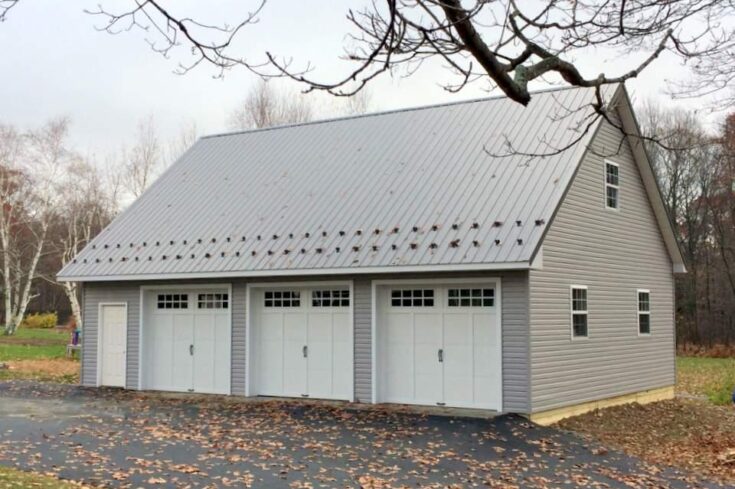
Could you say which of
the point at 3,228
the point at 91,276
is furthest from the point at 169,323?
the point at 3,228

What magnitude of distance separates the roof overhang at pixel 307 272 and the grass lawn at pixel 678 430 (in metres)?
3.11

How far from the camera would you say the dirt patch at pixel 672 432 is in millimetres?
12141

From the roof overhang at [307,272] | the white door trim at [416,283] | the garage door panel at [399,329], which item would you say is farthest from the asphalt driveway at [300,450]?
the roof overhang at [307,272]

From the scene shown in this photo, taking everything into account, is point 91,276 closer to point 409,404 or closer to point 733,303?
point 409,404

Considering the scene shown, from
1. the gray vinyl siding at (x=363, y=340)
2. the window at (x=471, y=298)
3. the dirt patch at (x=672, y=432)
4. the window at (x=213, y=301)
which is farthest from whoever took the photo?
the window at (x=213, y=301)

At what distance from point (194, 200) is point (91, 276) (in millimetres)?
3020

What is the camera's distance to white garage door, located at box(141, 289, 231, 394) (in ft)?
57.5

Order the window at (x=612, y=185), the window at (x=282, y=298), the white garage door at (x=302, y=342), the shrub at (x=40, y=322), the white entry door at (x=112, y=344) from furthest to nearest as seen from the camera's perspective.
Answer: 1. the shrub at (x=40, y=322)
2. the white entry door at (x=112, y=344)
3. the window at (x=612, y=185)
4. the window at (x=282, y=298)
5. the white garage door at (x=302, y=342)

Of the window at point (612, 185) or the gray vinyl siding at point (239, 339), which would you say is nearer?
the gray vinyl siding at point (239, 339)

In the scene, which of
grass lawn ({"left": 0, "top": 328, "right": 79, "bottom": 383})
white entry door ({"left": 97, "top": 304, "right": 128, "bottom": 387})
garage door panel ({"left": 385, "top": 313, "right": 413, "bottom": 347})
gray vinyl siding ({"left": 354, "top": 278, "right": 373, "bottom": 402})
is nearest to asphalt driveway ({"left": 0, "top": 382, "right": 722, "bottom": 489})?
gray vinyl siding ({"left": 354, "top": 278, "right": 373, "bottom": 402})

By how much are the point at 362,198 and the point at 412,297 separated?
266 centimetres

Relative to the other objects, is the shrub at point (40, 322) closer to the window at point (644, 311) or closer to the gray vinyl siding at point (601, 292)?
the gray vinyl siding at point (601, 292)

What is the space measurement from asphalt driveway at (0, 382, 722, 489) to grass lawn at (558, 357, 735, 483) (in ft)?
2.50

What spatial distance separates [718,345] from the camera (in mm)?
37594
